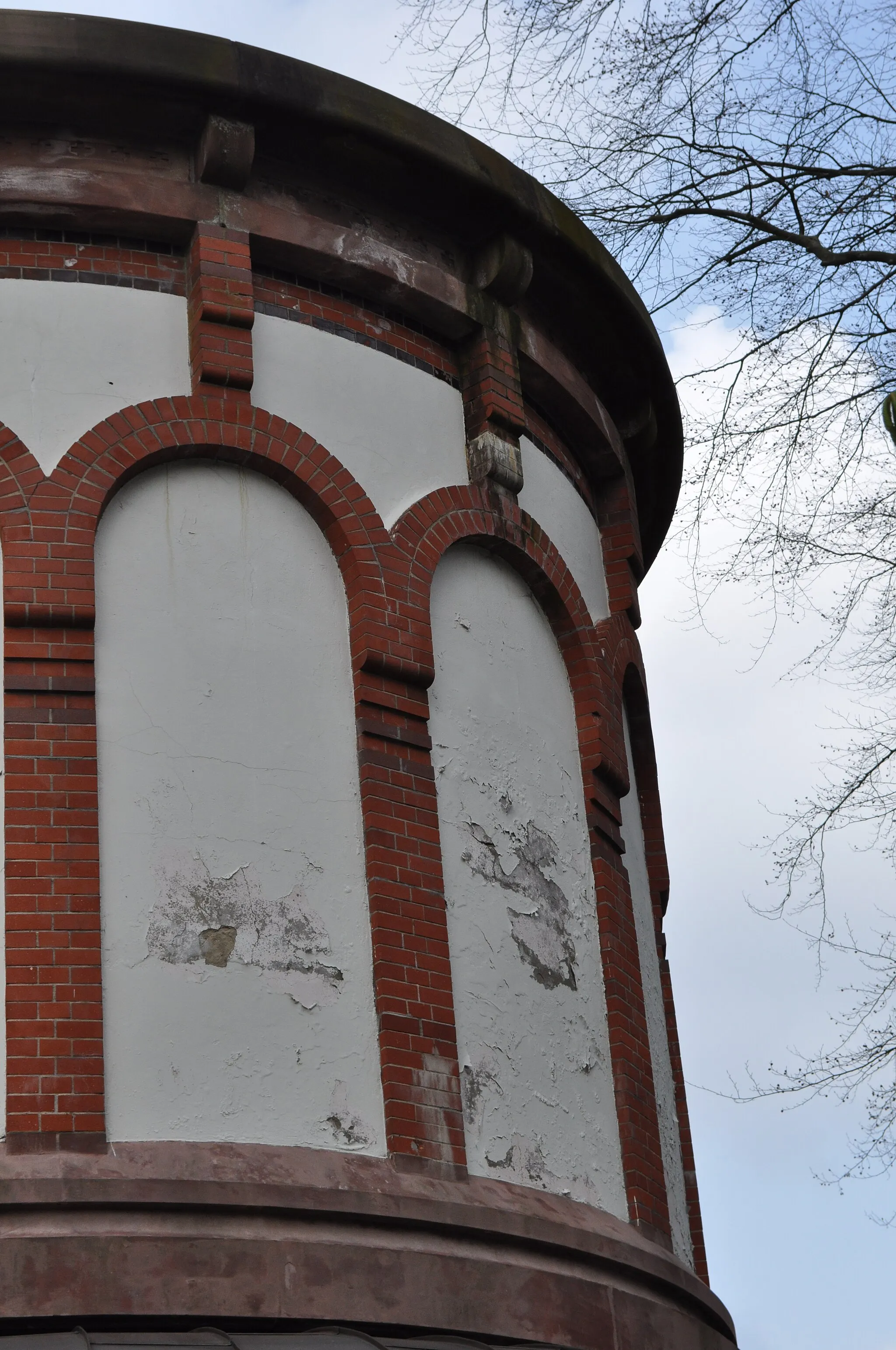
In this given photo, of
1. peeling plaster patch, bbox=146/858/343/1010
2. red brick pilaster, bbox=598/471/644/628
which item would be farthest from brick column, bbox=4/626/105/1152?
red brick pilaster, bbox=598/471/644/628

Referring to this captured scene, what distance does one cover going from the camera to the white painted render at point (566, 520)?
1088 cm

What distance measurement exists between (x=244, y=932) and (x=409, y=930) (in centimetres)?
85

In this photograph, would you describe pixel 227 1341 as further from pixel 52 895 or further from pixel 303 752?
pixel 303 752

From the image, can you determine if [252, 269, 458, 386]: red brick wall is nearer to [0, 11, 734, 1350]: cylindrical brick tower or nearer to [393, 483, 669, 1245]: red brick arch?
[0, 11, 734, 1350]: cylindrical brick tower

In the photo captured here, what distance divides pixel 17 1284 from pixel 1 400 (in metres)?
4.16

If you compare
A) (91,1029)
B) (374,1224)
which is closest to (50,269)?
(91,1029)

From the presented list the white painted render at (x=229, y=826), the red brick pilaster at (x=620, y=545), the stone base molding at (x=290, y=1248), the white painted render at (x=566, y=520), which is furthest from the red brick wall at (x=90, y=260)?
the stone base molding at (x=290, y=1248)

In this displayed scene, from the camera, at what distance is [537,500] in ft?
35.8

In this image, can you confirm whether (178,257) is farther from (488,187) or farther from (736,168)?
(736,168)

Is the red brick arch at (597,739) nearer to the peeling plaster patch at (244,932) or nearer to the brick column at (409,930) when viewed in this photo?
the brick column at (409,930)

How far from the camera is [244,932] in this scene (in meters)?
8.42

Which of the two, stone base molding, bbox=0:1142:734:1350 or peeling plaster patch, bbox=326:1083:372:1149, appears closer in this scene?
stone base molding, bbox=0:1142:734:1350

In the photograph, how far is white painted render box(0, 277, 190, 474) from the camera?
904cm

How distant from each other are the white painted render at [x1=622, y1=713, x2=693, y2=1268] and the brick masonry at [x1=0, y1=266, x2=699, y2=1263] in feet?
1.11
